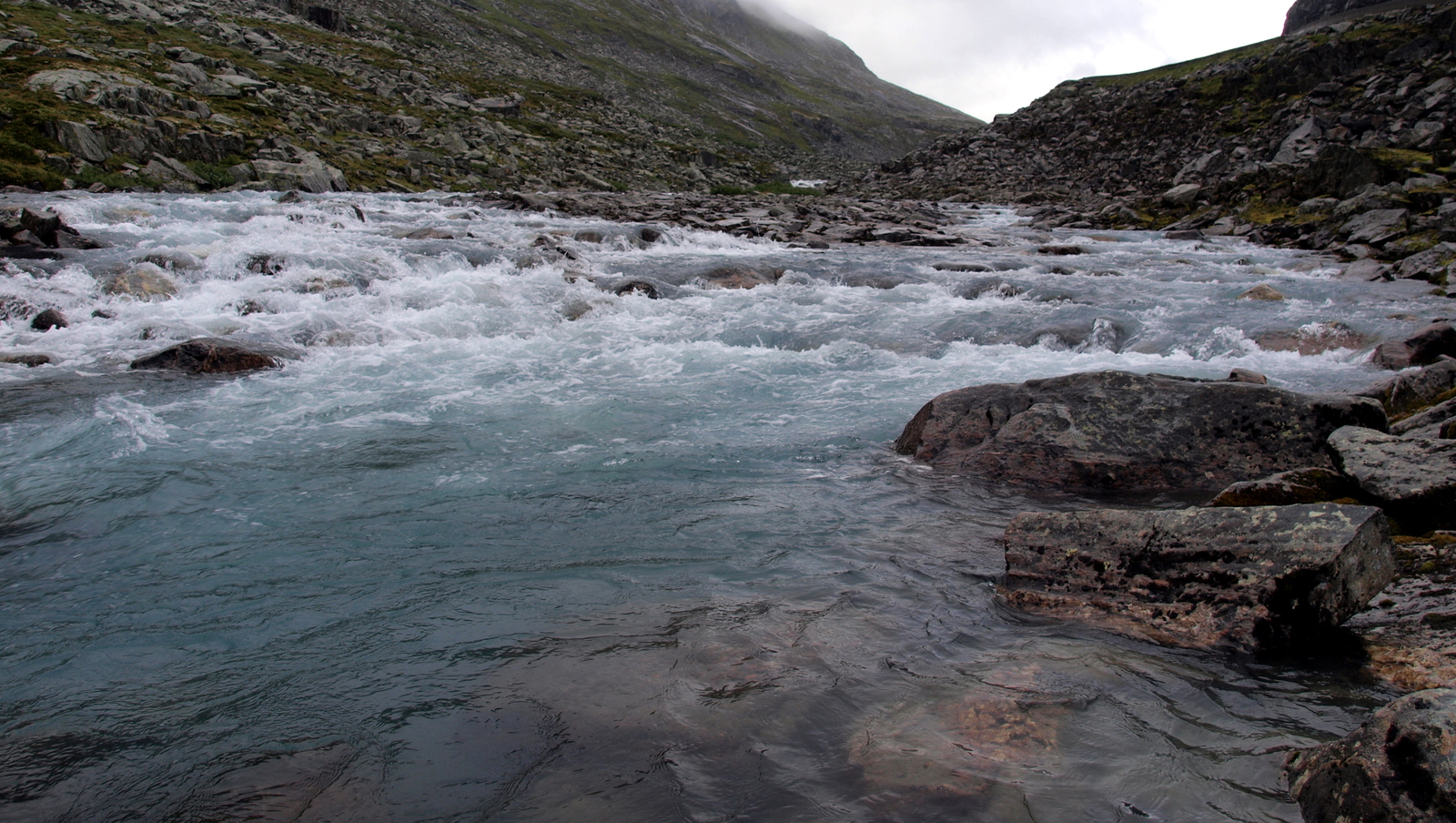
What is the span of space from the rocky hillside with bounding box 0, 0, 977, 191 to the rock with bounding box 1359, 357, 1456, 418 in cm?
2973

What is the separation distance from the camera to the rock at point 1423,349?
9.49 metres

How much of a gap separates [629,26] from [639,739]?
130600 millimetres

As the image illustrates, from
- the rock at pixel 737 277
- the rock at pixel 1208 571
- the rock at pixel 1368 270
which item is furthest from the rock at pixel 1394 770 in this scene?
the rock at pixel 1368 270

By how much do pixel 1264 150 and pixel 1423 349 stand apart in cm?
2752

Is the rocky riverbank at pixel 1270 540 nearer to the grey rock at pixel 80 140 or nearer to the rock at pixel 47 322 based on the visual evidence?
the rock at pixel 47 322

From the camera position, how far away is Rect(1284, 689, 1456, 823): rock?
2.15m

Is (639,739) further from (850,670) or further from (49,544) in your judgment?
(49,544)

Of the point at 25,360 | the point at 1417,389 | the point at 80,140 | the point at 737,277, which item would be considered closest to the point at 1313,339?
the point at 1417,389

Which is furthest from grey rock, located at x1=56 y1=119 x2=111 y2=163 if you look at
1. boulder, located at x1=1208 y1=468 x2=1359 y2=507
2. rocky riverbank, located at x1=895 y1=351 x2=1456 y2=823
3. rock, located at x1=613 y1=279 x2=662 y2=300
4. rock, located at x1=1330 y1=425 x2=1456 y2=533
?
rock, located at x1=1330 y1=425 x2=1456 y2=533

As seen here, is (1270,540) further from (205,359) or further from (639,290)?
(639,290)

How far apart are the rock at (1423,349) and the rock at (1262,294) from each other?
4.71m

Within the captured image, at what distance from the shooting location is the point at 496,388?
1031 cm

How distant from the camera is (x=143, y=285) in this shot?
44.3 ft

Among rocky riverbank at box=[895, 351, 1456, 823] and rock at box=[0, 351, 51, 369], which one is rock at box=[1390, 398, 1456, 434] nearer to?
rocky riverbank at box=[895, 351, 1456, 823]
